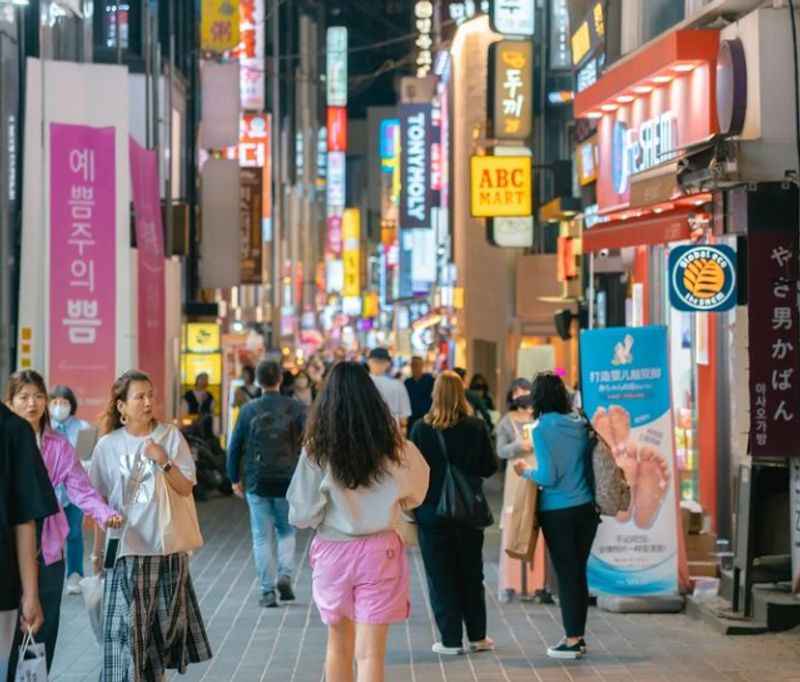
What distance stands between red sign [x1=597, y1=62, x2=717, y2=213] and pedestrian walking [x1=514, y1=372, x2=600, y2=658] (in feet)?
11.4

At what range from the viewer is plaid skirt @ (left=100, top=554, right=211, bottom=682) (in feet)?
28.9

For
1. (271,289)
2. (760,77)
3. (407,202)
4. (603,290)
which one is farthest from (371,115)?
(760,77)

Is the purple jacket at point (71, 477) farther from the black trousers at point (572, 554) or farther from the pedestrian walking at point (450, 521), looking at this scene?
the black trousers at point (572, 554)

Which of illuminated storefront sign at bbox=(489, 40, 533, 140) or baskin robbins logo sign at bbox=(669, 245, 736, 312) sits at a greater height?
illuminated storefront sign at bbox=(489, 40, 533, 140)

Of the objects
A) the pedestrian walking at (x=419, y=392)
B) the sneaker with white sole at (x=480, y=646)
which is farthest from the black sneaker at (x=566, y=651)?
the pedestrian walking at (x=419, y=392)

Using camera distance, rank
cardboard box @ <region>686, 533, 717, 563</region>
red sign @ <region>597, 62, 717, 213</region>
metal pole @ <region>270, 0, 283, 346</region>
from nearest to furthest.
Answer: cardboard box @ <region>686, 533, 717, 563</region> < red sign @ <region>597, 62, 717, 213</region> < metal pole @ <region>270, 0, 283, 346</region>

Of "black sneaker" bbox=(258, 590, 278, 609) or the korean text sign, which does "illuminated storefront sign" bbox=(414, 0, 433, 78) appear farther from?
the korean text sign

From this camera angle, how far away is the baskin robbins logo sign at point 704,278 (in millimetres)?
13117

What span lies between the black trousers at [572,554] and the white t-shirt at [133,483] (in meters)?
3.26

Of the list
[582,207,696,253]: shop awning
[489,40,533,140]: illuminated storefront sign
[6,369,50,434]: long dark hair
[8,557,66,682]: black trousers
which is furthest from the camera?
[489,40,533,140]: illuminated storefront sign

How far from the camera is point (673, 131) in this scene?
16.5 meters

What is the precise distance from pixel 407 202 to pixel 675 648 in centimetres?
4501

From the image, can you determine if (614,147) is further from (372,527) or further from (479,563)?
(372,527)

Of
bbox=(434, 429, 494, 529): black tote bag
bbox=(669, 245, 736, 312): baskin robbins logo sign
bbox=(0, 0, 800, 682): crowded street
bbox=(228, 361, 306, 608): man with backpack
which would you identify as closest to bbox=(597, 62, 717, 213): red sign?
bbox=(0, 0, 800, 682): crowded street
